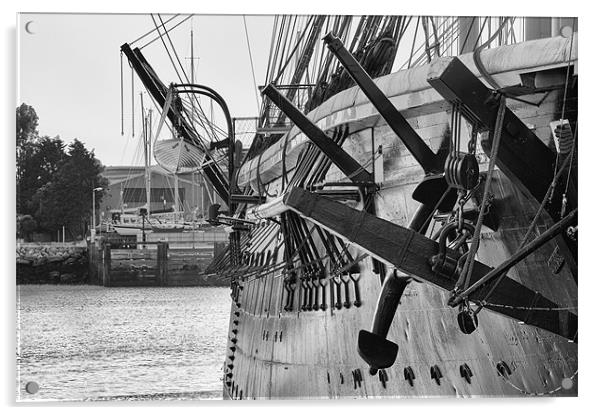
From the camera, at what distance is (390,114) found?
600 cm

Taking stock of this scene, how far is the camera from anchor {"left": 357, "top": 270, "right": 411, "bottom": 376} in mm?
5770

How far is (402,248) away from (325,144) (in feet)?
5.37

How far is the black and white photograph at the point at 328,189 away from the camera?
534 cm

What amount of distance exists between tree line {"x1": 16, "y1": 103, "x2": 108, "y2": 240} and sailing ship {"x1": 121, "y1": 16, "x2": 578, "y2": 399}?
2.27 feet

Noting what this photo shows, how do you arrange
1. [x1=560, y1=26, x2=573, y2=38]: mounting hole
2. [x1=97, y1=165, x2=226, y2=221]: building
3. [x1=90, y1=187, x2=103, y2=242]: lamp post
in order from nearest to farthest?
[x1=560, y1=26, x2=573, y2=38]: mounting hole
[x1=90, y1=187, x2=103, y2=242]: lamp post
[x1=97, y1=165, x2=226, y2=221]: building

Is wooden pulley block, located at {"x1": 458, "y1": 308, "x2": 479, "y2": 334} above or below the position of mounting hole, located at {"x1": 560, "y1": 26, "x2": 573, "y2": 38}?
below

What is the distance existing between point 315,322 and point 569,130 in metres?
2.69

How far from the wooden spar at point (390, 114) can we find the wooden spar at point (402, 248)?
0.74m

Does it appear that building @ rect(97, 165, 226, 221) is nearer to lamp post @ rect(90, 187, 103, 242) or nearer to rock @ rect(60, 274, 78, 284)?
lamp post @ rect(90, 187, 103, 242)

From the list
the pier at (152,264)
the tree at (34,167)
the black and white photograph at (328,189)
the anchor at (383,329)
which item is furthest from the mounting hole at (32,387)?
the pier at (152,264)

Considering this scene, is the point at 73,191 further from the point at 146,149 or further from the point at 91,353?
the point at 91,353

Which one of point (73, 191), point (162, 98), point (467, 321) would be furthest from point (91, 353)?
point (467, 321)

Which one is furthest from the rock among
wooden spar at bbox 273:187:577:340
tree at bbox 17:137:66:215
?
wooden spar at bbox 273:187:577:340
